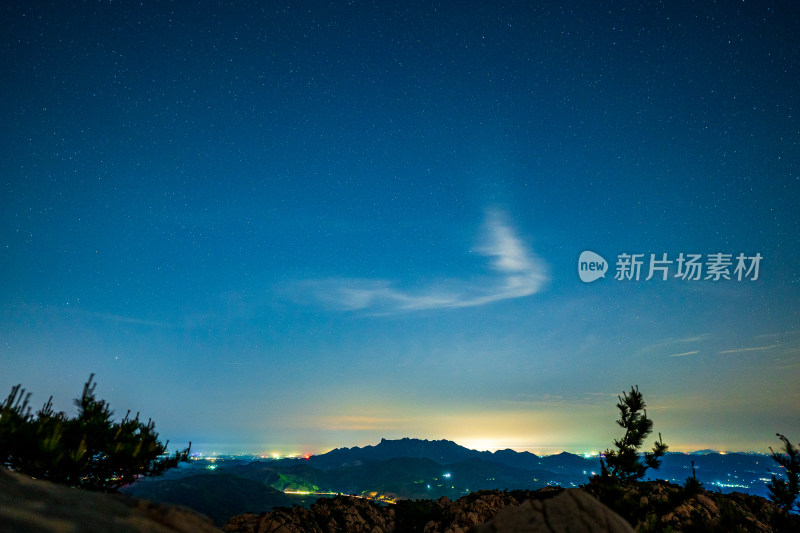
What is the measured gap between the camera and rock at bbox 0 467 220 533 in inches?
255

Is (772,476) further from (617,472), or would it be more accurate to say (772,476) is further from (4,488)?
(4,488)

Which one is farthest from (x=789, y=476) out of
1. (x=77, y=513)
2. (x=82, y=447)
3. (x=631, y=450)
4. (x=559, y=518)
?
(x=82, y=447)

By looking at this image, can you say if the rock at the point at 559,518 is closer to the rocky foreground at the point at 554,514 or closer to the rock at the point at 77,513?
the rocky foreground at the point at 554,514

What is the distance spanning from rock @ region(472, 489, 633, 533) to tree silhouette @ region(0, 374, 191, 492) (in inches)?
714

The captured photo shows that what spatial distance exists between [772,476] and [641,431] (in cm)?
718

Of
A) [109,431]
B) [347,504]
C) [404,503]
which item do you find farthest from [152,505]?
[404,503]

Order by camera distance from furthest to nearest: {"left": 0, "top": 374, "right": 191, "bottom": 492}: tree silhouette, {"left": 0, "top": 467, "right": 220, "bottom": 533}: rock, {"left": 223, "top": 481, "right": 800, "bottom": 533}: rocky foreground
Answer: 1. {"left": 0, "top": 374, "right": 191, "bottom": 492}: tree silhouette
2. {"left": 223, "top": 481, "right": 800, "bottom": 533}: rocky foreground
3. {"left": 0, "top": 467, "right": 220, "bottom": 533}: rock

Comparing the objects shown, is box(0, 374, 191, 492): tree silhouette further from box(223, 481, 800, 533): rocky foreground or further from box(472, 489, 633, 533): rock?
box(472, 489, 633, 533): rock

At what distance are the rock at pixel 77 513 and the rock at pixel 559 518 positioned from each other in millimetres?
6448

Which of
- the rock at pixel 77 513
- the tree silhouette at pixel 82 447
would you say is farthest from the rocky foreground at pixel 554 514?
the tree silhouette at pixel 82 447

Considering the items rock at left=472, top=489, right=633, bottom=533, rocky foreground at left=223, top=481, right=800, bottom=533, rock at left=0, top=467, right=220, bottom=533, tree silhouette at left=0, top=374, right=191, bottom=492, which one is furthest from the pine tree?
tree silhouette at left=0, top=374, right=191, bottom=492

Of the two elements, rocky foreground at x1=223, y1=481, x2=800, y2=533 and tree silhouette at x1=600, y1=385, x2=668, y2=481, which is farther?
tree silhouette at x1=600, y1=385, x2=668, y2=481

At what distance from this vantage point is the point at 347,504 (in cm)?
3709

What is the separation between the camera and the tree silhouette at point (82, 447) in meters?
16.8
